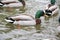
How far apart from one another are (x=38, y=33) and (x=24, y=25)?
1071mm

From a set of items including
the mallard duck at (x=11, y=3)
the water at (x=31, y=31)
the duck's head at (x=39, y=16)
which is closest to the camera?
the water at (x=31, y=31)

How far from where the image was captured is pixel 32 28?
33.7 feet

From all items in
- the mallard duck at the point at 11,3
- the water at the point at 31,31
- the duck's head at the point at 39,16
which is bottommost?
the water at the point at 31,31

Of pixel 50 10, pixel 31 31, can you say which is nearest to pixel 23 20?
pixel 31 31

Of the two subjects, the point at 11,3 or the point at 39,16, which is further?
the point at 11,3

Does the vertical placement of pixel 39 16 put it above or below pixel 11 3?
below

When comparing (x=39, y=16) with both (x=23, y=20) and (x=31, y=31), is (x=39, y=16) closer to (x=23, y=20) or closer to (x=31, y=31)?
(x=23, y=20)

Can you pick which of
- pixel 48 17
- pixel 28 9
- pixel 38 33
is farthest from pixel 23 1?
pixel 38 33

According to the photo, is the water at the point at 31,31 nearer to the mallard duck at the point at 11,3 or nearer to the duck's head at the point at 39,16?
the duck's head at the point at 39,16

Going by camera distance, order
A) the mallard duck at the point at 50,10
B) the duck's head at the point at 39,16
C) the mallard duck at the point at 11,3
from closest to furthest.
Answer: the duck's head at the point at 39,16 < the mallard duck at the point at 50,10 < the mallard duck at the point at 11,3

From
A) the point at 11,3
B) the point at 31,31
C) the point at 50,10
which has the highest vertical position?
the point at 11,3

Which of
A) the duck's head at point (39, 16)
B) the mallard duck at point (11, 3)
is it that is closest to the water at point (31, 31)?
the duck's head at point (39, 16)

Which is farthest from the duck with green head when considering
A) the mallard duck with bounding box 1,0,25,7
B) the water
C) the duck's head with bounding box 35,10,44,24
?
the mallard duck with bounding box 1,0,25,7

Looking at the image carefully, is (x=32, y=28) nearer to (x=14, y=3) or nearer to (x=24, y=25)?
(x=24, y=25)
